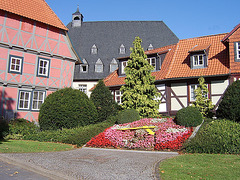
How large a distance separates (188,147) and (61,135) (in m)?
7.47

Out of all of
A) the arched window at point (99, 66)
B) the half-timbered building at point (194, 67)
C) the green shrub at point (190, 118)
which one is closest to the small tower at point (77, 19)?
the arched window at point (99, 66)

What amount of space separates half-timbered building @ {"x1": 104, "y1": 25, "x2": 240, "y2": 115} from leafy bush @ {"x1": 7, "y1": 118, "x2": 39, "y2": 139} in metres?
10.6

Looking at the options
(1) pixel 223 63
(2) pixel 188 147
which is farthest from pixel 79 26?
(2) pixel 188 147

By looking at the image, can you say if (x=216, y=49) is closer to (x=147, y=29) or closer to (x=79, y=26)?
(x=147, y=29)

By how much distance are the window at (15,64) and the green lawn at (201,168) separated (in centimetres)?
1515

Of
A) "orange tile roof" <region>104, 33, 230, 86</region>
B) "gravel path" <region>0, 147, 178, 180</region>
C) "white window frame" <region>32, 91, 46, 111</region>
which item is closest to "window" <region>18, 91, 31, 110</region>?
"white window frame" <region>32, 91, 46, 111</region>

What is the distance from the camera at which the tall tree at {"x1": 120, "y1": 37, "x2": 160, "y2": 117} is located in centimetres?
1812

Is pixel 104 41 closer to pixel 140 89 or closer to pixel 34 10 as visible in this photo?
pixel 34 10

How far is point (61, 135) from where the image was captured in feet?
50.2

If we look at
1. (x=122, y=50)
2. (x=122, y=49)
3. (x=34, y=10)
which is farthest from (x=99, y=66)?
(x=34, y=10)

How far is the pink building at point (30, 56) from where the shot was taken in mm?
19500

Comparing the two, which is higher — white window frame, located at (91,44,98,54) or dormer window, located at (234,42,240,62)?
A: white window frame, located at (91,44,98,54)

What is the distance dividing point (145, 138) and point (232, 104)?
15.8ft

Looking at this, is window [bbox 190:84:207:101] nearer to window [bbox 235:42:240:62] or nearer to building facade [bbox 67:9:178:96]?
window [bbox 235:42:240:62]
